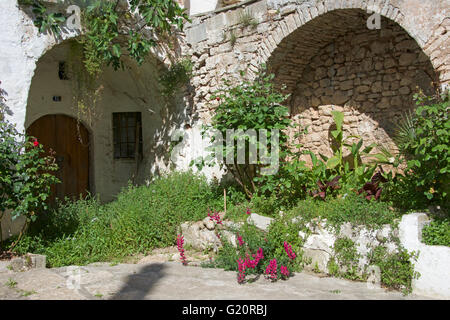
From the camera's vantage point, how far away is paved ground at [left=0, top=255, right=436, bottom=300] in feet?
13.3

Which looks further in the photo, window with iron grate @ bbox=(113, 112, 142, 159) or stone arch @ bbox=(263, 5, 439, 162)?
window with iron grate @ bbox=(113, 112, 142, 159)

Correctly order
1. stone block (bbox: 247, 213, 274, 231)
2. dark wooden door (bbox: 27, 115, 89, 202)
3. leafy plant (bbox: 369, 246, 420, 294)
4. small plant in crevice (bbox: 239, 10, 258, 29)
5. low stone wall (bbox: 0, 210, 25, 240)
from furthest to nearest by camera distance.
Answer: dark wooden door (bbox: 27, 115, 89, 202)
small plant in crevice (bbox: 239, 10, 258, 29)
low stone wall (bbox: 0, 210, 25, 240)
stone block (bbox: 247, 213, 274, 231)
leafy plant (bbox: 369, 246, 420, 294)

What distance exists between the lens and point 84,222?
6359 mm

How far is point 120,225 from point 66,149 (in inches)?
120

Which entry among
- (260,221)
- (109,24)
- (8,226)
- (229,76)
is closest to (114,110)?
(109,24)

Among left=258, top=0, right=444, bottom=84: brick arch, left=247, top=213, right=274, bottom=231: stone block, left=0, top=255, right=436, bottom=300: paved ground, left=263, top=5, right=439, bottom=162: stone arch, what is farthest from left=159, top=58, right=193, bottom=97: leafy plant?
left=0, top=255, right=436, bottom=300: paved ground

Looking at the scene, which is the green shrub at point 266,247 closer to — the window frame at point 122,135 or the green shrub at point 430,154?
the green shrub at point 430,154

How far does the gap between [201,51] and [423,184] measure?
4.65 meters

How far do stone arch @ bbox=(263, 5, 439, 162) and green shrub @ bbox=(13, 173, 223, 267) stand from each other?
220cm

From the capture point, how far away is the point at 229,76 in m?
7.12

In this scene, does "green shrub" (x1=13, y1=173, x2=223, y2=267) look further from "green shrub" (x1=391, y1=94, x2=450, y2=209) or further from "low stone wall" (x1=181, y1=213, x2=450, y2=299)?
"green shrub" (x1=391, y1=94, x2=450, y2=209)

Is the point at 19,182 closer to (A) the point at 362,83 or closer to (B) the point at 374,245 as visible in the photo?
(B) the point at 374,245

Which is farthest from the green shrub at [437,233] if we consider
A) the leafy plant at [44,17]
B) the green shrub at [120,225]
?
the leafy plant at [44,17]

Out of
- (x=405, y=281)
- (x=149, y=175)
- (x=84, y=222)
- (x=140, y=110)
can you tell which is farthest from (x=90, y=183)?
(x=405, y=281)
